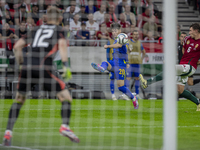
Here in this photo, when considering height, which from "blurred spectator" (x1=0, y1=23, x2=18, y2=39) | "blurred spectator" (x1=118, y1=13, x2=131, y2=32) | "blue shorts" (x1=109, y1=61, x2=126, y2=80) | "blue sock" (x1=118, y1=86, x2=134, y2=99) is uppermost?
"blurred spectator" (x1=118, y1=13, x2=131, y2=32)

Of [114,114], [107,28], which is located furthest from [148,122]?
[107,28]

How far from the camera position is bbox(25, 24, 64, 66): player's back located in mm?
4824

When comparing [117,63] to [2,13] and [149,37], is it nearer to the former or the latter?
[149,37]

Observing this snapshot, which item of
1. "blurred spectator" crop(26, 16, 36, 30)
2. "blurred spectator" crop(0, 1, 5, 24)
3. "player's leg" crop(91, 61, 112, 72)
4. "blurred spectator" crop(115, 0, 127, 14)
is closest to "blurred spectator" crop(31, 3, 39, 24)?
"blurred spectator" crop(26, 16, 36, 30)

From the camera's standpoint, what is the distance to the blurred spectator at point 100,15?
1221 cm

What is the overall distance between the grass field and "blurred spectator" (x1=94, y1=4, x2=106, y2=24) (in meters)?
3.94

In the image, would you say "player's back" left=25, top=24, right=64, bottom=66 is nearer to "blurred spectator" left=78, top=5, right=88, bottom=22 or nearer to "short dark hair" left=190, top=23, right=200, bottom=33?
"short dark hair" left=190, top=23, right=200, bottom=33

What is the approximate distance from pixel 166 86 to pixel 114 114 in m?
4.12

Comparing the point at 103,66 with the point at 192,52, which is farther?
the point at 103,66

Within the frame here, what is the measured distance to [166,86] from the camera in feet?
13.4

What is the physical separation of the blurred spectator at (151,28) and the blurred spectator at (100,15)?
1527mm

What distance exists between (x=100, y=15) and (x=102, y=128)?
689 centimetres

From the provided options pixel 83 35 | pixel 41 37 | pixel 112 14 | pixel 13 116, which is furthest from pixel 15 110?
pixel 112 14

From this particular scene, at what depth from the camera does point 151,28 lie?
41.0ft
